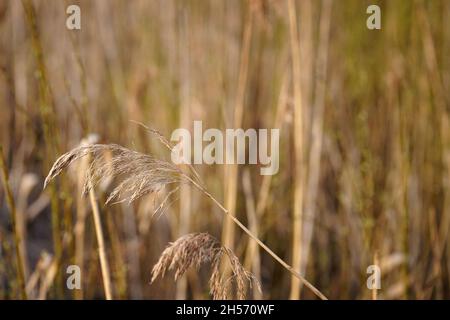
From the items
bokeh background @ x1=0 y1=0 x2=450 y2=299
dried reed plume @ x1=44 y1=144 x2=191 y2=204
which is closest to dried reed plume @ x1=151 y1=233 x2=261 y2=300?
dried reed plume @ x1=44 y1=144 x2=191 y2=204

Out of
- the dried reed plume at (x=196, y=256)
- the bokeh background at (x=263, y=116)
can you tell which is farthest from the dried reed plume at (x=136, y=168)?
the bokeh background at (x=263, y=116)

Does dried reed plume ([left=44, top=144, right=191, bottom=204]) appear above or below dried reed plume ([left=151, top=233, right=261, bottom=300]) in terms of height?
above

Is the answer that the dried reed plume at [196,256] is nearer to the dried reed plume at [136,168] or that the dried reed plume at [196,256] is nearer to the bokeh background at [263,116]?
the dried reed plume at [136,168]

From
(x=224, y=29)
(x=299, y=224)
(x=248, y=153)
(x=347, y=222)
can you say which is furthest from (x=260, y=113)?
(x=299, y=224)

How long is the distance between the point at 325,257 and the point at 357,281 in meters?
0.13

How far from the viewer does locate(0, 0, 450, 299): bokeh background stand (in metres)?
1.93

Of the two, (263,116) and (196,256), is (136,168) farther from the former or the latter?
(263,116)

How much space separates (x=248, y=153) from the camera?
2266 millimetres

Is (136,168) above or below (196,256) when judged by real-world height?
above

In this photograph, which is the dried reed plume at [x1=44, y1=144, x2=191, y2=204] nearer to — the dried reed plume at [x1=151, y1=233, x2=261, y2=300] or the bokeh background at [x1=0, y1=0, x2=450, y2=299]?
the dried reed plume at [x1=151, y1=233, x2=261, y2=300]

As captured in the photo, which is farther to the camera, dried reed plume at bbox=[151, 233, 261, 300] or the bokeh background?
the bokeh background

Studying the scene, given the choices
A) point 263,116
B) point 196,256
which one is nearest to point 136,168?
point 196,256

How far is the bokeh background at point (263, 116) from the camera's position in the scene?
1.93 metres

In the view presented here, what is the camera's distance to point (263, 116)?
7.79ft
